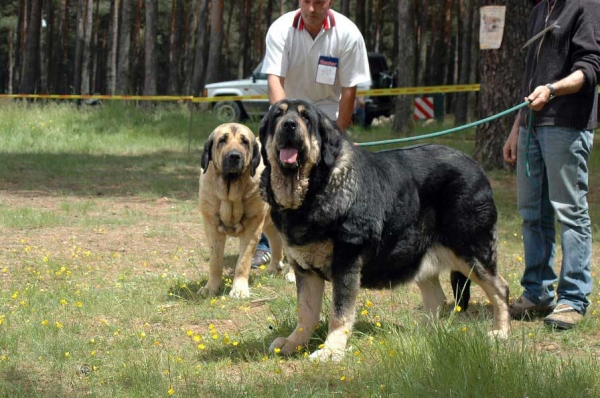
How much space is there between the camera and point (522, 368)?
11.5ft

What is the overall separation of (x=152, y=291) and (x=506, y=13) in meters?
8.61

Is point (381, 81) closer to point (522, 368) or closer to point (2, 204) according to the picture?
point (2, 204)

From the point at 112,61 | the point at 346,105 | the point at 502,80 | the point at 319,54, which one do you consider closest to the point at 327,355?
the point at 346,105

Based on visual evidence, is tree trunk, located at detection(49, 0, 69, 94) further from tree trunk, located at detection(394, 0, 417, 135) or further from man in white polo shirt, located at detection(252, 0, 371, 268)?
man in white polo shirt, located at detection(252, 0, 371, 268)

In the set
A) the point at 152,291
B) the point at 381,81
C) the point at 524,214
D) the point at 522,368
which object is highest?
the point at 381,81

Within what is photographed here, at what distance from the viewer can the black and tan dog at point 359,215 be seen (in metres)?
4.49

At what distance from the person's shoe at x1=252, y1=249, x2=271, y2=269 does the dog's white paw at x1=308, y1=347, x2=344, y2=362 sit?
3.05 meters

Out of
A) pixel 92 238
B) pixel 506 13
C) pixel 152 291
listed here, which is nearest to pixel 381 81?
pixel 506 13

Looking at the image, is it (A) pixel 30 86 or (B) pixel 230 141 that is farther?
(A) pixel 30 86

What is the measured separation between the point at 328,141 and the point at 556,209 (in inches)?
65.4

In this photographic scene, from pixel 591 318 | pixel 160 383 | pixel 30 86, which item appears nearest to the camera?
pixel 160 383

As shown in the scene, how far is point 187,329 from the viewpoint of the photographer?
534 centimetres

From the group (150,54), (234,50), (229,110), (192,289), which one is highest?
(234,50)

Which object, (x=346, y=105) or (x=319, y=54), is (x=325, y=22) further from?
(x=346, y=105)
